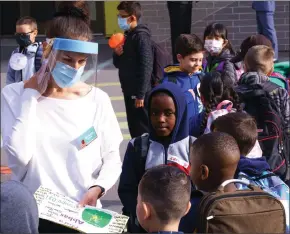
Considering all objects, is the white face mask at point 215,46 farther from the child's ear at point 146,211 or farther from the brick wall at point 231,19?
the brick wall at point 231,19

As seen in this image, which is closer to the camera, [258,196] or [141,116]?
[258,196]

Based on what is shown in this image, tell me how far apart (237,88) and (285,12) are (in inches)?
310

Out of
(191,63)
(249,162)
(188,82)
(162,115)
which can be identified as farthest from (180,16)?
(249,162)

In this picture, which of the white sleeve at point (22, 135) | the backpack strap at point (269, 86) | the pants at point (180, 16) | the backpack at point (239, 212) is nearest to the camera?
the backpack at point (239, 212)

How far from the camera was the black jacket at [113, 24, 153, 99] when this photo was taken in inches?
267

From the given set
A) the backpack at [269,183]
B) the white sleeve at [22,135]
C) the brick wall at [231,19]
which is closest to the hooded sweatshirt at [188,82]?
the backpack at [269,183]

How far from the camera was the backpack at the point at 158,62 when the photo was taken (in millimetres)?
6969

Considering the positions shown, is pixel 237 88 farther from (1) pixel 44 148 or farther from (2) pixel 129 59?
(1) pixel 44 148

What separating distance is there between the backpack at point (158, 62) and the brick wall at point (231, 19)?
21.2 feet

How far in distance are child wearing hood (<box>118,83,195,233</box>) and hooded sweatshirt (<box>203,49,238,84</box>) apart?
8.71 feet

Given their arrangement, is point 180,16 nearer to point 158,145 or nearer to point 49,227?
point 158,145

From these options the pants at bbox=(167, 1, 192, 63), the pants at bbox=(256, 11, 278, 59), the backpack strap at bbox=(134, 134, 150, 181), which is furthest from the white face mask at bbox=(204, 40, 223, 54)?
the backpack strap at bbox=(134, 134, 150, 181)

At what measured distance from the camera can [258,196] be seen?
122 inches

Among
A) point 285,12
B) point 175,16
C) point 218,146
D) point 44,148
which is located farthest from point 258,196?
point 285,12
